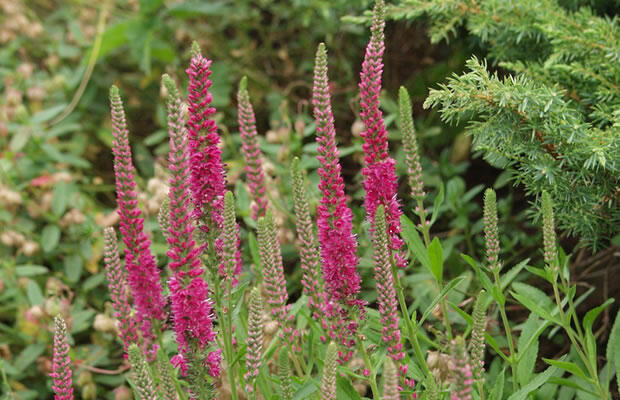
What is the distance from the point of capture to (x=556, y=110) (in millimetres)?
1923

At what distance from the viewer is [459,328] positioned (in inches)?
105

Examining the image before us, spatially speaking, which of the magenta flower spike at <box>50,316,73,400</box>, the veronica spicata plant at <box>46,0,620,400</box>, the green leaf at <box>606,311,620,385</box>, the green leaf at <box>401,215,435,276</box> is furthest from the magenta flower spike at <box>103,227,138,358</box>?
the green leaf at <box>606,311,620,385</box>

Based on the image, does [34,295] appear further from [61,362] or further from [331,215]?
[331,215]

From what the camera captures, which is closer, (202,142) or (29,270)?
(202,142)

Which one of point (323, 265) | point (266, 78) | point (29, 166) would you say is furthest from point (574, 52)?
point (29, 166)

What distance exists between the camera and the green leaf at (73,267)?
10.7 ft

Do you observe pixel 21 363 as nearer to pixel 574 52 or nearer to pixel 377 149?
pixel 377 149

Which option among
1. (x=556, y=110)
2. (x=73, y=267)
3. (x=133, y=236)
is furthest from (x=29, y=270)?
(x=556, y=110)

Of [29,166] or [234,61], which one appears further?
[234,61]

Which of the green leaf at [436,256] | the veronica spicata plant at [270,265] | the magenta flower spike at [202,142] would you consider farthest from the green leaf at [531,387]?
the magenta flower spike at [202,142]

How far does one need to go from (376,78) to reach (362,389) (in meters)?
1.19

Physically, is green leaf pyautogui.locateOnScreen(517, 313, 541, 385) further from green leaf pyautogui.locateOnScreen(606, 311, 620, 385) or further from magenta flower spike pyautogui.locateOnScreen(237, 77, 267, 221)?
magenta flower spike pyautogui.locateOnScreen(237, 77, 267, 221)

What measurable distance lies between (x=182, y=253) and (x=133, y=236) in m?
0.22

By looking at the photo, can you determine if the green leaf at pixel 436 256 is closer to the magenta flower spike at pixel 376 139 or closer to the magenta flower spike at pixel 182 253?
the magenta flower spike at pixel 376 139
